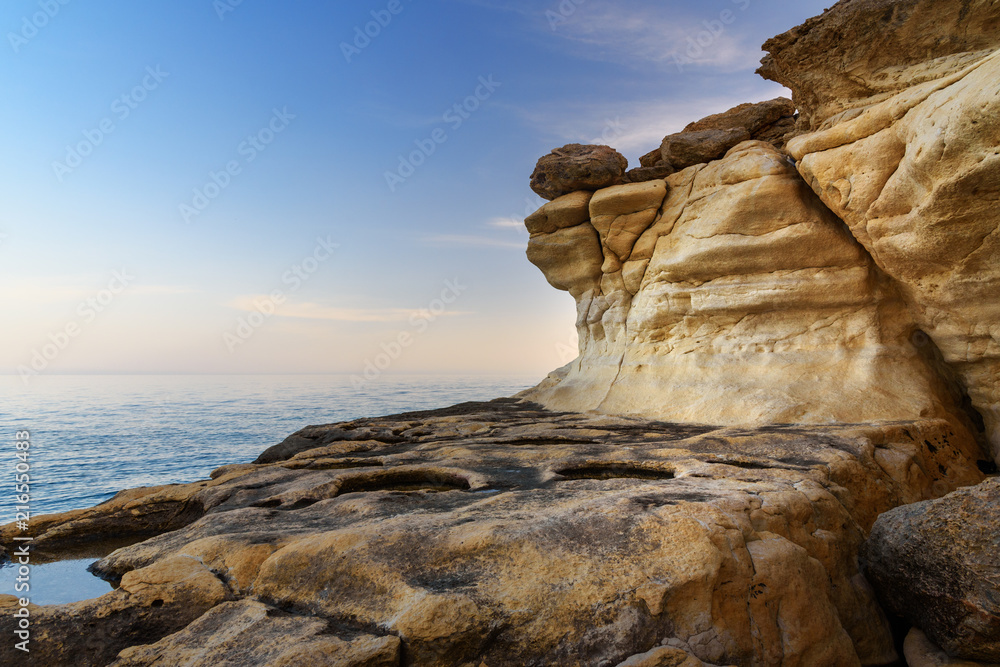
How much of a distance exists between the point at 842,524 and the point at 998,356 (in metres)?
5.05

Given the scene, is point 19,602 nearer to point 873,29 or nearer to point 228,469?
point 228,469

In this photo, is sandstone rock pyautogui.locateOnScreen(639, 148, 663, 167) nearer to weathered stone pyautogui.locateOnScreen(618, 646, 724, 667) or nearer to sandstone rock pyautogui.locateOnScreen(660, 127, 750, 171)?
sandstone rock pyautogui.locateOnScreen(660, 127, 750, 171)

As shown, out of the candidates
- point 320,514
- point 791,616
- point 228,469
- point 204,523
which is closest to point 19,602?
point 204,523

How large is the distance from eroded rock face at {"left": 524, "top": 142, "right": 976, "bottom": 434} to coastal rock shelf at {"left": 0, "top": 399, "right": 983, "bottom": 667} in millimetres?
2829

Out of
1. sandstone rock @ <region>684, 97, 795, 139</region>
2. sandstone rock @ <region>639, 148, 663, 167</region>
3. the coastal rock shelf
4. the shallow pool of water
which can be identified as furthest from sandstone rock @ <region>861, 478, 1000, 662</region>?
sandstone rock @ <region>639, 148, 663, 167</region>

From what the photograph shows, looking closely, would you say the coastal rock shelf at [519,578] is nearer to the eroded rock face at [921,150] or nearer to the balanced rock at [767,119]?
the eroded rock face at [921,150]

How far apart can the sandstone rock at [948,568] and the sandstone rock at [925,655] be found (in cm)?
3

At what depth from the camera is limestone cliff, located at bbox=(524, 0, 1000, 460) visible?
20.9 feet

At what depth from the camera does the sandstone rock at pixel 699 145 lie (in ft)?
33.3

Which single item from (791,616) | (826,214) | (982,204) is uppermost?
(826,214)

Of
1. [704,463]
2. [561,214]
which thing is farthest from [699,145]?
[704,463]

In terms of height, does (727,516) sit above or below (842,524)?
above

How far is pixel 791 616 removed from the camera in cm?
309

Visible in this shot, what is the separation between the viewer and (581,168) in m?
11.7
